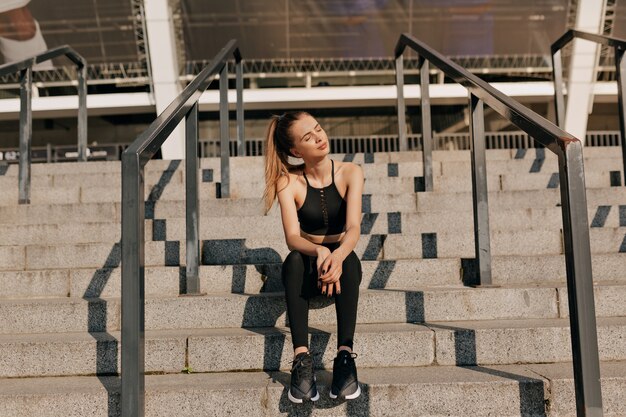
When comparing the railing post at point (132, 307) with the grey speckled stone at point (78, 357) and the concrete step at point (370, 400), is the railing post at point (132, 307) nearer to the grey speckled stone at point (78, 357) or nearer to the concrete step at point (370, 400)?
the concrete step at point (370, 400)

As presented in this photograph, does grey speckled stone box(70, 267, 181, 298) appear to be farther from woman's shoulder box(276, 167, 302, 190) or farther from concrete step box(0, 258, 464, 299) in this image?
woman's shoulder box(276, 167, 302, 190)

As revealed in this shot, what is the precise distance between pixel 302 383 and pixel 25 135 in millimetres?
3571

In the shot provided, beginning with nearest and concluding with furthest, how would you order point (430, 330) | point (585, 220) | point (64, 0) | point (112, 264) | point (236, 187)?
point (585, 220) → point (430, 330) → point (112, 264) → point (236, 187) → point (64, 0)

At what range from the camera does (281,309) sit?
9.06ft

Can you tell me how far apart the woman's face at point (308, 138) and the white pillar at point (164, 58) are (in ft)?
33.1

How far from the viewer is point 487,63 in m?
13.1

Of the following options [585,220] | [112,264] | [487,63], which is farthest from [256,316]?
[487,63]

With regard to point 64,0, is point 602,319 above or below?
below

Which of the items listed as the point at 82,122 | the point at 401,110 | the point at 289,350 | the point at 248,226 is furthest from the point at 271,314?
the point at 82,122

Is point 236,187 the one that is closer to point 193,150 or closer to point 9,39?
point 193,150

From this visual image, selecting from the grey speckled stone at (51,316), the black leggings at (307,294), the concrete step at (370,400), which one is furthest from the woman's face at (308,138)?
the grey speckled stone at (51,316)

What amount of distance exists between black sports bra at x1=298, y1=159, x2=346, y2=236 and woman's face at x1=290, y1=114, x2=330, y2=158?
0.14 metres

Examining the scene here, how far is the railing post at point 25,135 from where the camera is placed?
→ 169 inches

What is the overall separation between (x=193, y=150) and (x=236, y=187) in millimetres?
1280
